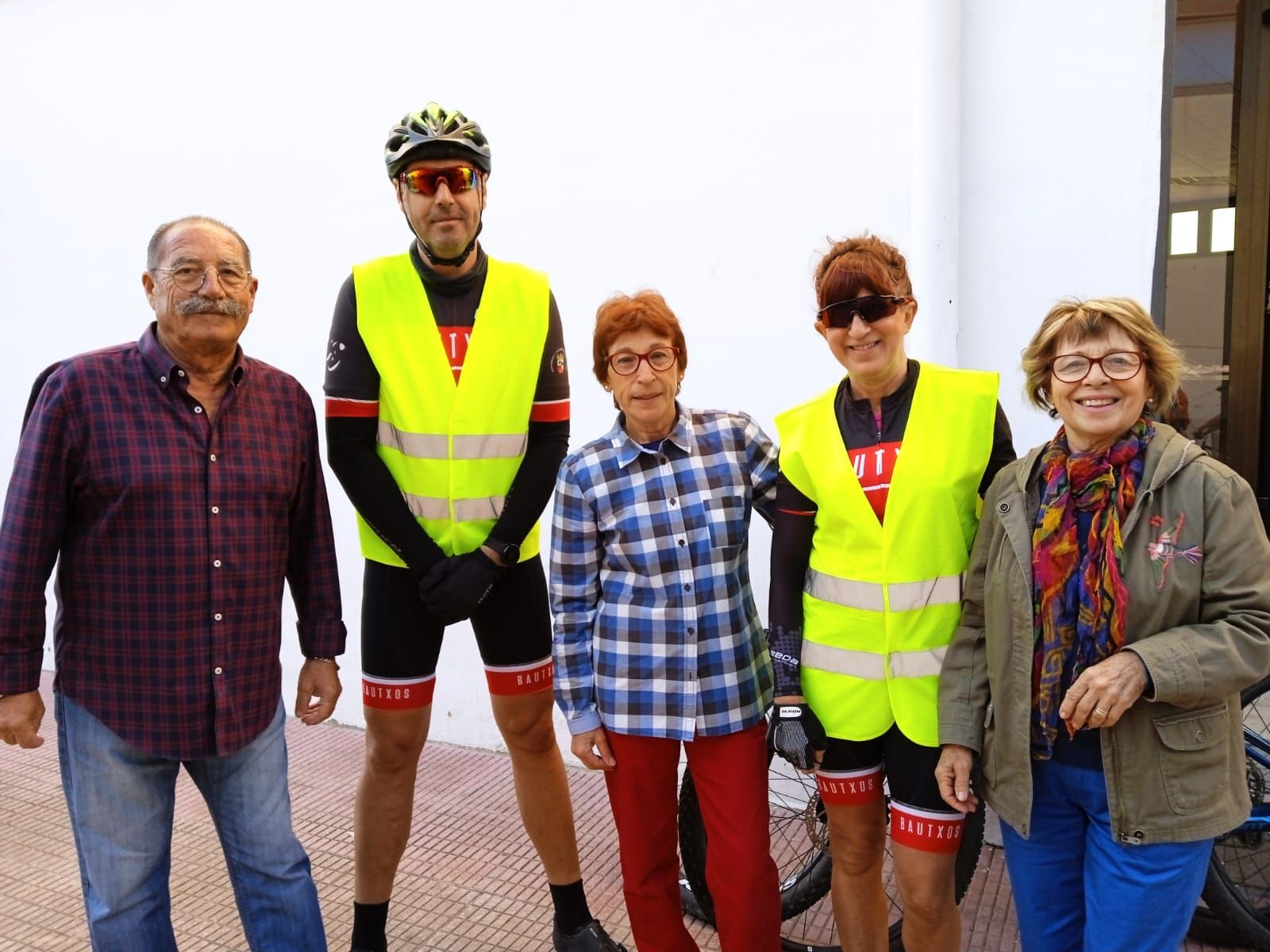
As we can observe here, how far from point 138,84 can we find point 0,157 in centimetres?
130

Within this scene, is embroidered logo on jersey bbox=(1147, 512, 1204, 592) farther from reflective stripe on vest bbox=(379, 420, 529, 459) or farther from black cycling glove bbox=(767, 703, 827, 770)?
reflective stripe on vest bbox=(379, 420, 529, 459)

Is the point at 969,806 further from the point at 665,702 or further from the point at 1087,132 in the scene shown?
the point at 1087,132

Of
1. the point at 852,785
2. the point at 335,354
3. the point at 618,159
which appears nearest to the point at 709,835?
the point at 852,785

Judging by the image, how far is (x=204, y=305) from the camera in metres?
2.18

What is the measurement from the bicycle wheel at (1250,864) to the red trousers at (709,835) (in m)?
1.40

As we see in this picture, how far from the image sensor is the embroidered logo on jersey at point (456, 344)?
8.69ft

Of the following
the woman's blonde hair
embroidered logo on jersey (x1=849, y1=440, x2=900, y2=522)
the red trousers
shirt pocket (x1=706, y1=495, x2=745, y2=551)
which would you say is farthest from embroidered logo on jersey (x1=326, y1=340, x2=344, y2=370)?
the woman's blonde hair

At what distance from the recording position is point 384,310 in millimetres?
2631

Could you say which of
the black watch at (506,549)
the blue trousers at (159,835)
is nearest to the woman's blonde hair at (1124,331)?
the black watch at (506,549)

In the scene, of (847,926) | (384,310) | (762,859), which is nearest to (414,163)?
(384,310)

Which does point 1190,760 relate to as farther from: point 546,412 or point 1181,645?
point 546,412

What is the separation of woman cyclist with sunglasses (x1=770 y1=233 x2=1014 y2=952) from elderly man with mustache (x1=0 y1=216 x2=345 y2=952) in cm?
127

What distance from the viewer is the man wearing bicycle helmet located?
2.59 metres

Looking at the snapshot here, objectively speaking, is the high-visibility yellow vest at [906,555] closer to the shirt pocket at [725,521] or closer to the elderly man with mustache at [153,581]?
the shirt pocket at [725,521]
